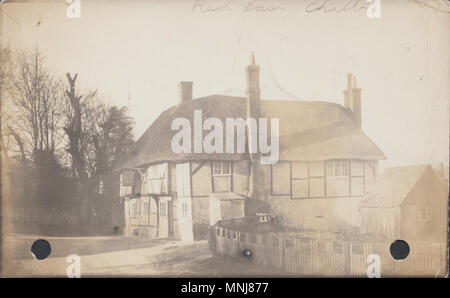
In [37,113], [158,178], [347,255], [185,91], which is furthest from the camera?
[158,178]

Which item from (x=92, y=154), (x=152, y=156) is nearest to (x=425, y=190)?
(x=152, y=156)

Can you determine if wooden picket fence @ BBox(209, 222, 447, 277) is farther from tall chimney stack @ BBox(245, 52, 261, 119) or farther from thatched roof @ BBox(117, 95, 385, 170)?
tall chimney stack @ BBox(245, 52, 261, 119)

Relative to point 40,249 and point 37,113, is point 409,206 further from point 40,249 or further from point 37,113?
point 37,113

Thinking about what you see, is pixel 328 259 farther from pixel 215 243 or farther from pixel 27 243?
pixel 27 243

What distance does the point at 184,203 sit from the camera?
545 centimetres

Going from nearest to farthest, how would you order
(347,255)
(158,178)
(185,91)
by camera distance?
(347,255)
(185,91)
(158,178)

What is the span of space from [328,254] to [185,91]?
2708mm

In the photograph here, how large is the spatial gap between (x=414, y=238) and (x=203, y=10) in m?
3.91

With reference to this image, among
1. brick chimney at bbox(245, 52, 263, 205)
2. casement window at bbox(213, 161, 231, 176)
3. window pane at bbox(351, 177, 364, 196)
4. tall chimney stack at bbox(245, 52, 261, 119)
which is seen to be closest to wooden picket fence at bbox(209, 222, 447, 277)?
brick chimney at bbox(245, 52, 263, 205)

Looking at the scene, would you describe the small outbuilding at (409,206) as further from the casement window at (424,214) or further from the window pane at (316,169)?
the window pane at (316,169)

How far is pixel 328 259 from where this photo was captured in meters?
5.17

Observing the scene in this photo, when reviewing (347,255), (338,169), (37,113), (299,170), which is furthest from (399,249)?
(37,113)

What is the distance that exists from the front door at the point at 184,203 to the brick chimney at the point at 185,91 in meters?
0.86

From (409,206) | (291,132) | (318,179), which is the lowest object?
(409,206)
